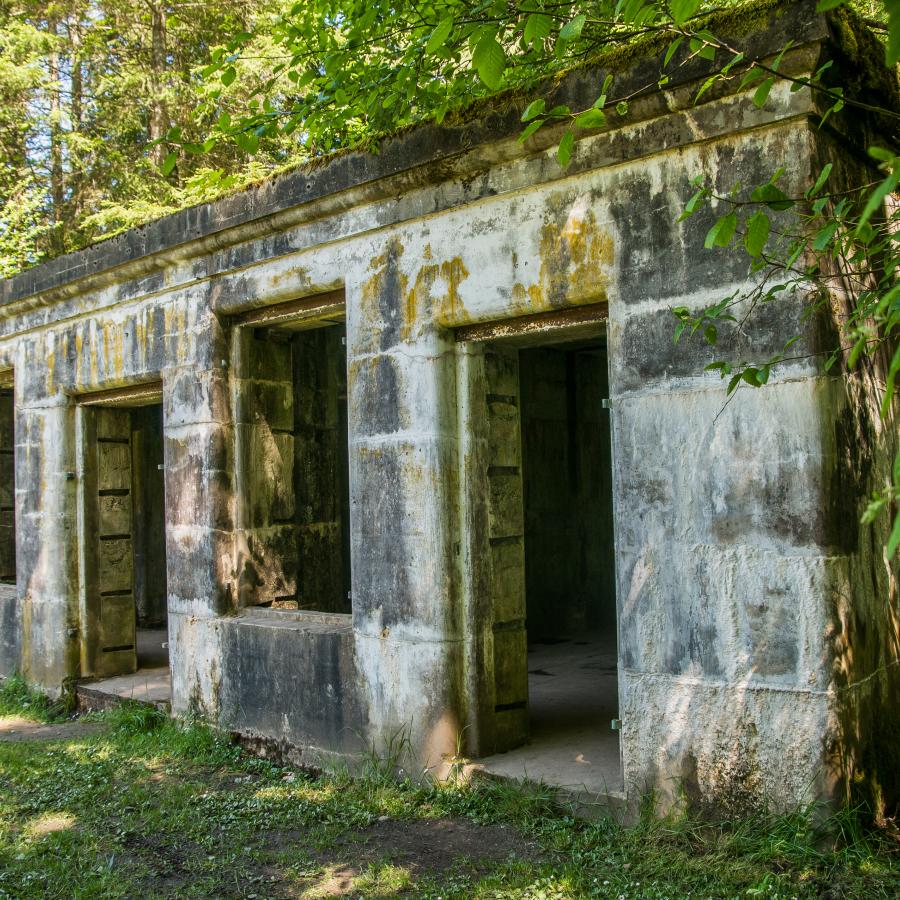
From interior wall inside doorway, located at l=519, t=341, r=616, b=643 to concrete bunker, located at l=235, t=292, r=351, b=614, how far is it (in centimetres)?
265

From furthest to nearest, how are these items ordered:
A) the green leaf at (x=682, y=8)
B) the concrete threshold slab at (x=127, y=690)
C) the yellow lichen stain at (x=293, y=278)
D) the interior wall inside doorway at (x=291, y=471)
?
1. the concrete threshold slab at (x=127, y=690)
2. the interior wall inside doorway at (x=291, y=471)
3. the yellow lichen stain at (x=293, y=278)
4. the green leaf at (x=682, y=8)

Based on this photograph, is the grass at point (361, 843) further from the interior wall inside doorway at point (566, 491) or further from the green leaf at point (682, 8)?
the interior wall inside doorway at point (566, 491)

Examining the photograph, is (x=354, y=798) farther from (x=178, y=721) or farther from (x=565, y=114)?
(x=565, y=114)

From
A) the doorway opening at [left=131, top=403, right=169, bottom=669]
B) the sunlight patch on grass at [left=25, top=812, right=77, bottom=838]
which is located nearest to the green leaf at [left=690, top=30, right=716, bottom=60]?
the sunlight patch on grass at [left=25, top=812, right=77, bottom=838]

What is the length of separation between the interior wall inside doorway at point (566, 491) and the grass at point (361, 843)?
13.7 feet

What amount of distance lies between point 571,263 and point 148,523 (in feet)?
28.0

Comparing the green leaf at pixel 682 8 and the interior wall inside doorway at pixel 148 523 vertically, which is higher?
the green leaf at pixel 682 8

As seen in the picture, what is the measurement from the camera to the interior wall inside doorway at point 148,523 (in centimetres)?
1163

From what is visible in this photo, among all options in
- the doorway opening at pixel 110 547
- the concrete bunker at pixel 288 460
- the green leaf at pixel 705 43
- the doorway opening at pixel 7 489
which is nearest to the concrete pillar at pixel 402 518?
the concrete bunker at pixel 288 460

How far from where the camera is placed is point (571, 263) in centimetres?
462

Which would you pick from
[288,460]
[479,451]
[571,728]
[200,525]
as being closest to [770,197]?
[479,451]

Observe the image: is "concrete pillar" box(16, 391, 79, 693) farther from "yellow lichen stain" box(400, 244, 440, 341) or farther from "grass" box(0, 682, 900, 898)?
"yellow lichen stain" box(400, 244, 440, 341)

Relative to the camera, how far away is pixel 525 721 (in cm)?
Answer: 536

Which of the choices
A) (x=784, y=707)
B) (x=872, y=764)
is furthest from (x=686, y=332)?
(x=872, y=764)
